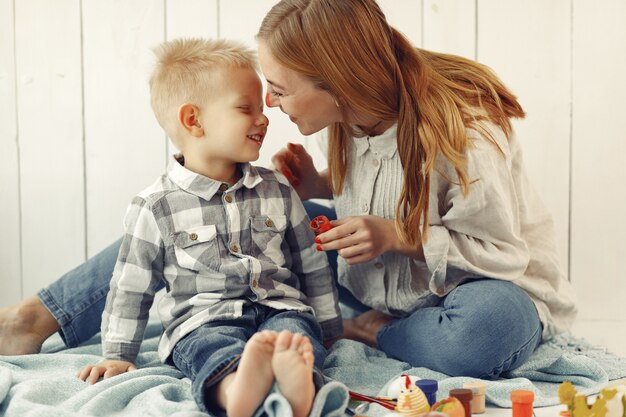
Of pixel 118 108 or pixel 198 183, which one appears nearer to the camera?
pixel 198 183

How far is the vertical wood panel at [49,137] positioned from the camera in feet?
6.10

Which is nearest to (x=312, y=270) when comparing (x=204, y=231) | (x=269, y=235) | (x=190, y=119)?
(x=269, y=235)

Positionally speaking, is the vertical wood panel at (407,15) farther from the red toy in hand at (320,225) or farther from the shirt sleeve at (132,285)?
the shirt sleeve at (132,285)

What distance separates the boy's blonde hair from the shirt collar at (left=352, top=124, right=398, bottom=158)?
232 millimetres

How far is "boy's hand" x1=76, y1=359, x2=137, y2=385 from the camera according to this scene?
124 cm

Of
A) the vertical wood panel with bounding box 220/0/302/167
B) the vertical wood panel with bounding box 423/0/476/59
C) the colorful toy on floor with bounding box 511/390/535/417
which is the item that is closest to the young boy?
the colorful toy on floor with bounding box 511/390/535/417

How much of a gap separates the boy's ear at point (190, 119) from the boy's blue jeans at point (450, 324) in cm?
30

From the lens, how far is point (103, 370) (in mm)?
1257

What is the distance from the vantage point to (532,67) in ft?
5.82

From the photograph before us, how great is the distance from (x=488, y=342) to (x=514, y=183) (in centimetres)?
31

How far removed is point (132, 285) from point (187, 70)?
352 mm

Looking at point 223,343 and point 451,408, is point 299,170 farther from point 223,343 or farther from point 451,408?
point 451,408

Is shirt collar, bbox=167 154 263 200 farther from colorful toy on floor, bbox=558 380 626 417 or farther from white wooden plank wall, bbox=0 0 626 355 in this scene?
colorful toy on floor, bbox=558 380 626 417

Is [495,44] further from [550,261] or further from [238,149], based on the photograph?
[238,149]
